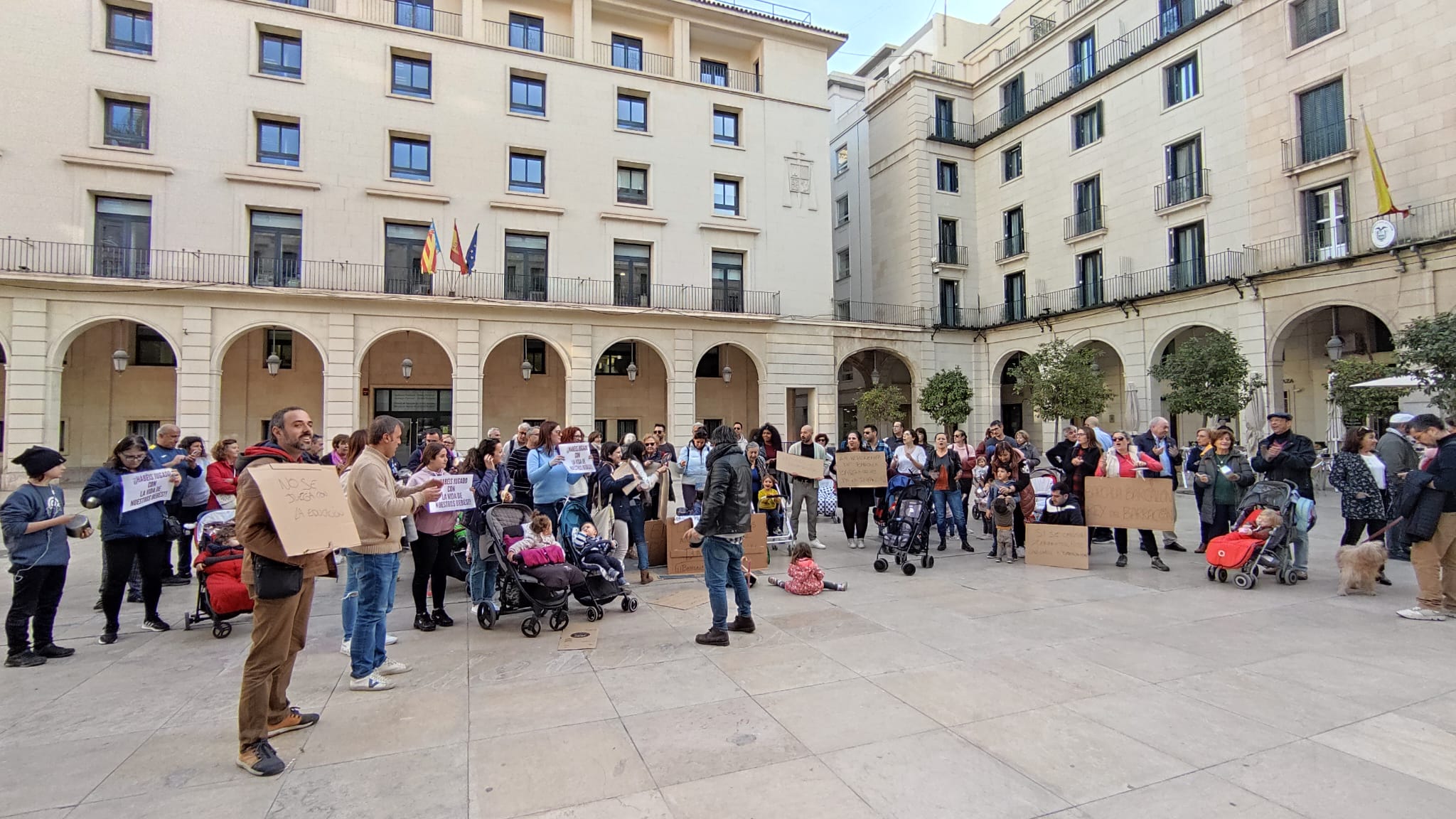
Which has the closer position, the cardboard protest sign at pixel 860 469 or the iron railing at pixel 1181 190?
the cardboard protest sign at pixel 860 469

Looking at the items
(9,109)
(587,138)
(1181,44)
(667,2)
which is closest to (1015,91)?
(1181,44)

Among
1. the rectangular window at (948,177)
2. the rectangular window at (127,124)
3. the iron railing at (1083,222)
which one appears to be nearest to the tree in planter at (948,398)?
the iron railing at (1083,222)

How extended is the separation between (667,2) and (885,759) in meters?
26.7

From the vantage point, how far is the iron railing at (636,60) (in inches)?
957

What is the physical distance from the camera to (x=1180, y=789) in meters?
3.25

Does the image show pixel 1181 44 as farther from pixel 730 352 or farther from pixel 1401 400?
pixel 730 352

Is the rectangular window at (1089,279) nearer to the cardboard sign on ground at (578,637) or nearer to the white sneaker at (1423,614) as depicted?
the white sneaker at (1423,614)

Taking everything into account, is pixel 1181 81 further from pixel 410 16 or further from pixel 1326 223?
pixel 410 16

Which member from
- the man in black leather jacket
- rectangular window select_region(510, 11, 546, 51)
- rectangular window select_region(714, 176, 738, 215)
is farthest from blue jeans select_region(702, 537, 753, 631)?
rectangular window select_region(510, 11, 546, 51)

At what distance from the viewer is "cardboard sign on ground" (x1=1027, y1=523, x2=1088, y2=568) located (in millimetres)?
8305

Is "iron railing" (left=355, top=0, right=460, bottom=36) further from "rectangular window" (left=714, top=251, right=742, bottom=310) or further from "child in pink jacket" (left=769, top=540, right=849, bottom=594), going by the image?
"child in pink jacket" (left=769, top=540, right=849, bottom=594)

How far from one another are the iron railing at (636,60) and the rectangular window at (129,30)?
13180 mm

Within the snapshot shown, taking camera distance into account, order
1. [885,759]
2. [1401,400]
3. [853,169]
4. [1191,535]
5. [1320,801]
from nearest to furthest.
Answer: [1320,801] → [885,759] → [1191,535] → [1401,400] → [853,169]

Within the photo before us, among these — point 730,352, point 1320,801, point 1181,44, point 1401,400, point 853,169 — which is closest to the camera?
point 1320,801
